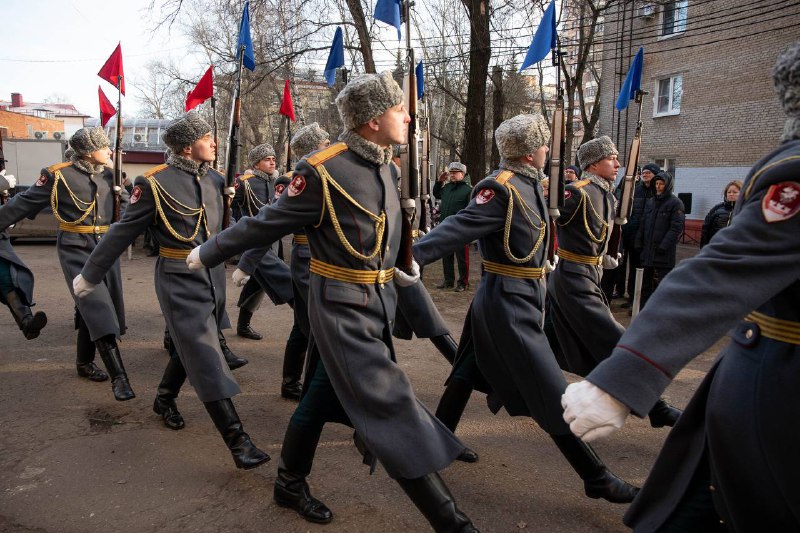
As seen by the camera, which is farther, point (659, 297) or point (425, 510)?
point (425, 510)

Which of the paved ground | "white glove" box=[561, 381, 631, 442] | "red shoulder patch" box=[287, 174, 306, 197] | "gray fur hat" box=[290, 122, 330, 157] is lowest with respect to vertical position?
the paved ground

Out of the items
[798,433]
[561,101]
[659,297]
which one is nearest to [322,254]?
[659,297]

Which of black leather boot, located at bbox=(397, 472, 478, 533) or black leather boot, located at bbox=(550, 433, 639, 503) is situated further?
black leather boot, located at bbox=(550, 433, 639, 503)

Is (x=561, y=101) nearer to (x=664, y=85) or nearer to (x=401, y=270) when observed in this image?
(x=401, y=270)

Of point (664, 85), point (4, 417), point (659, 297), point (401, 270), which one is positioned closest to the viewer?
point (659, 297)

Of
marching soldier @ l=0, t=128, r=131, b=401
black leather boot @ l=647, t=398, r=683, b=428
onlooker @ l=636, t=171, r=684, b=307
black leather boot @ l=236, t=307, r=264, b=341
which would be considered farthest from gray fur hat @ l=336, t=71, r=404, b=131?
onlooker @ l=636, t=171, r=684, b=307

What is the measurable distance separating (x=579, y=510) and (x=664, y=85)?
19.9 metres

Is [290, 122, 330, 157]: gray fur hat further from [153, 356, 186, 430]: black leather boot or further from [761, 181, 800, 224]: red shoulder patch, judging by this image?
[761, 181, 800, 224]: red shoulder patch

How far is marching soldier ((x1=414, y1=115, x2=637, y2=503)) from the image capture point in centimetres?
331

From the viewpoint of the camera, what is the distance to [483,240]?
12.3ft

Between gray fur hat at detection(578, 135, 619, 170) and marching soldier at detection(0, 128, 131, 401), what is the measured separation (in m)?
3.76

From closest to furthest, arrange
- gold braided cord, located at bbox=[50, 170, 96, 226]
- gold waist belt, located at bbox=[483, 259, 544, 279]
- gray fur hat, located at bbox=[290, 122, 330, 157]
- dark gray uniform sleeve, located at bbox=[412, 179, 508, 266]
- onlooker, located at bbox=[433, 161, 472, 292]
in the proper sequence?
dark gray uniform sleeve, located at bbox=[412, 179, 508, 266], gold waist belt, located at bbox=[483, 259, 544, 279], gold braided cord, located at bbox=[50, 170, 96, 226], gray fur hat, located at bbox=[290, 122, 330, 157], onlooker, located at bbox=[433, 161, 472, 292]

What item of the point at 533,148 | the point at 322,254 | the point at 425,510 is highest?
the point at 533,148

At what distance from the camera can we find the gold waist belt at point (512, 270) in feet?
12.0
